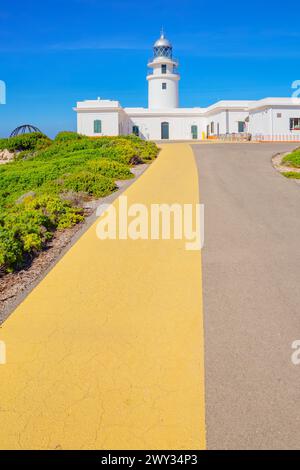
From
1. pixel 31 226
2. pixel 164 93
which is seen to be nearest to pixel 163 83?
pixel 164 93

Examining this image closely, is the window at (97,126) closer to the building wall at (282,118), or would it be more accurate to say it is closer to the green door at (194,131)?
the green door at (194,131)

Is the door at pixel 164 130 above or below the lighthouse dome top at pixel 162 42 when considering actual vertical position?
below

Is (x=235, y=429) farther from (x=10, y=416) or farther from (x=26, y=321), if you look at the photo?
(x=26, y=321)

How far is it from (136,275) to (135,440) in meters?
3.17

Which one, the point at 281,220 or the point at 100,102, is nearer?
the point at 281,220

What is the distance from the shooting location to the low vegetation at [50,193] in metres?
6.99

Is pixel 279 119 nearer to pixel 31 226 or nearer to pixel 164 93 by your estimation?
pixel 164 93

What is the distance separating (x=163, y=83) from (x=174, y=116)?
5.87 meters

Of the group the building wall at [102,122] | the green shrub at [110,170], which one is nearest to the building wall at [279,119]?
the building wall at [102,122]

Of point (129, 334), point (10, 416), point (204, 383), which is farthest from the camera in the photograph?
point (129, 334)

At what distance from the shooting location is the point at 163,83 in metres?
52.2

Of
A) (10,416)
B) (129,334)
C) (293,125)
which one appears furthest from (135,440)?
(293,125)

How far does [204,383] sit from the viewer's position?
11.9ft

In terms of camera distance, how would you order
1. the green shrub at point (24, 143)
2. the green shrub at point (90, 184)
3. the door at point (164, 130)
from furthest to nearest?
the door at point (164, 130), the green shrub at point (24, 143), the green shrub at point (90, 184)
